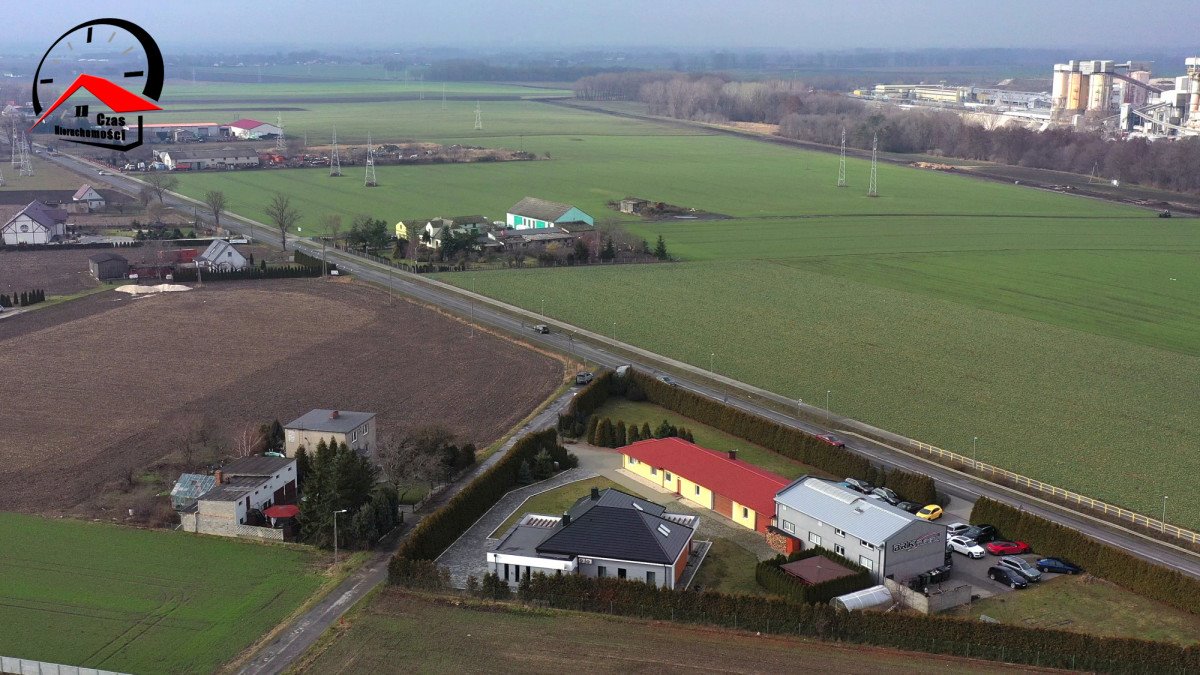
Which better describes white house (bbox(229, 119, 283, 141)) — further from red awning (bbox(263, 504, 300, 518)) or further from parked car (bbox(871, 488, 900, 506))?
parked car (bbox(871, 488, 900, 506))

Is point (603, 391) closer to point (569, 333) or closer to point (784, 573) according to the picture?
point (569, 333)

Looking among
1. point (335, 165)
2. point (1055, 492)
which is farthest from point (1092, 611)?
point (335, 165)

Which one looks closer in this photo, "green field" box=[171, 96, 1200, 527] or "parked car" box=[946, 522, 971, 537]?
"parked car" box=[946, 522, 971, 537]

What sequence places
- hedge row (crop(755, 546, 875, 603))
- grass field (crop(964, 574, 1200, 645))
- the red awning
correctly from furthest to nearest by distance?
1. the red awning
2. hedge row (crop(755, 546, 875, 603))
3. grass field (crop(964, 574, 1200, 645))

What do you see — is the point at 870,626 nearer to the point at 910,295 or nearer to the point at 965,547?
the point at 965,547

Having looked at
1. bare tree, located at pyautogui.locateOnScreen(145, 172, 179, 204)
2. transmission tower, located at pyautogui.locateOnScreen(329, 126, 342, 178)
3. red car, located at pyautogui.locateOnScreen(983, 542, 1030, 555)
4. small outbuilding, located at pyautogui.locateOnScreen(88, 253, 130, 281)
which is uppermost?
transmission tower, located at pyautogui.locateOnScreen(329, 126, 342, 178)

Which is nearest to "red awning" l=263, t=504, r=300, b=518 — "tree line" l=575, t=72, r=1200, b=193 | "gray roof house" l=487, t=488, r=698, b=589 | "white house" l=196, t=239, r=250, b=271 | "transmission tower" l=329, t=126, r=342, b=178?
"gray roof house" l=487, t=488, r=698, b=589

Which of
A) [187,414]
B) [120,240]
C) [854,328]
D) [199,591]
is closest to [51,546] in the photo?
[199,591]
